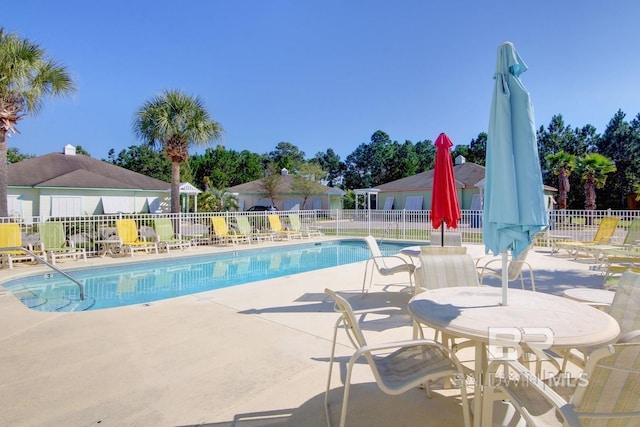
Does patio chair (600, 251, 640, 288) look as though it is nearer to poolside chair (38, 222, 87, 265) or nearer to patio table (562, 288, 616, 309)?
patio table (562, 288, 616, 309)

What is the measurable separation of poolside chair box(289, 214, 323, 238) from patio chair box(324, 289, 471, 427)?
13767mm

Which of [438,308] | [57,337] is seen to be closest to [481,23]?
[438,308]

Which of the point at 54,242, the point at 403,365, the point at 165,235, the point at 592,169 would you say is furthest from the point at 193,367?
the point at 592,169

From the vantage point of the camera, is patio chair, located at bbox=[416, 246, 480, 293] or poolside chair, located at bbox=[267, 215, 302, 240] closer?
patio chair, located at bbox=[416, 246, 480, 293]

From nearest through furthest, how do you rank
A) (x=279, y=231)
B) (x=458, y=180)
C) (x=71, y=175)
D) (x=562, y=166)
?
(x=279, y=231)
(x=562, y=166)
(x=71, y=175)
(x=458, y=180)

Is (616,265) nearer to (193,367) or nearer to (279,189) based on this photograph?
(193,367)

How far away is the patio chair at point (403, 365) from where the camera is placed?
1.97 metres

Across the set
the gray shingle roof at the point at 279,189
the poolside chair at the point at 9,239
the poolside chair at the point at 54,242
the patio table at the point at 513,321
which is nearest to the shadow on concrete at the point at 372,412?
the patio table at the point at 513,321

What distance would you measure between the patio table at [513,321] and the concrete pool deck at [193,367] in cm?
77

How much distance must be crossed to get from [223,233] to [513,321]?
12615mm

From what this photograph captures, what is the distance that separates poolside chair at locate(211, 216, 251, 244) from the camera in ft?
44.9

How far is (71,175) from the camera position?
2359 cm

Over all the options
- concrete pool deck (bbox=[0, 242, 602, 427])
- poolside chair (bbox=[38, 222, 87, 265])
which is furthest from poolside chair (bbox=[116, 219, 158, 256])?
concrete pool deck (bbox=[0, 242, 602, 427])

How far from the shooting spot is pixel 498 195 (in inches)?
99.3
